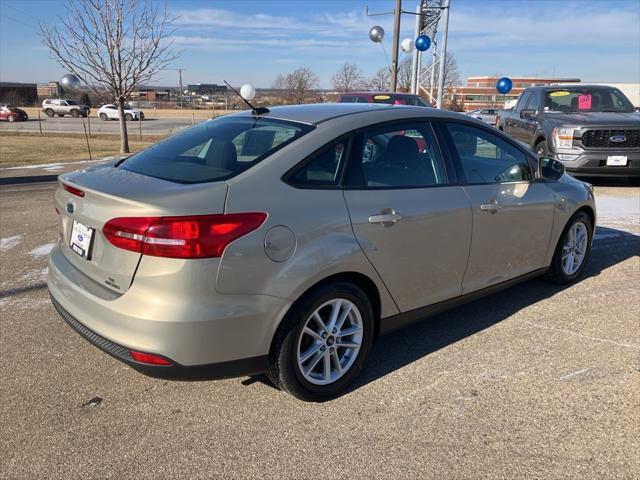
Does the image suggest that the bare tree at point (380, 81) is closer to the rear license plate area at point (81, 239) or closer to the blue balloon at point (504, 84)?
the blue balloon at point (504, 84)

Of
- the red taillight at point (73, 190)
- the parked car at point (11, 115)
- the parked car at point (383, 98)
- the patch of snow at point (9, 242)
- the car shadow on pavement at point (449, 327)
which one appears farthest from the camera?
the parked car at point (11, 115)

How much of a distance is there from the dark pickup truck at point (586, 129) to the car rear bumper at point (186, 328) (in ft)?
28.2

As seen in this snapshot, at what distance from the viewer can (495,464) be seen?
99.7 inches

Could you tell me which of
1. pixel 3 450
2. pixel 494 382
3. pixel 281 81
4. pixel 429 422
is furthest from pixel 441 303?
pixel 281 81

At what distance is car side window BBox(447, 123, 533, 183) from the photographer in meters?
3.74

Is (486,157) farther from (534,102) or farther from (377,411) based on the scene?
(534,102)

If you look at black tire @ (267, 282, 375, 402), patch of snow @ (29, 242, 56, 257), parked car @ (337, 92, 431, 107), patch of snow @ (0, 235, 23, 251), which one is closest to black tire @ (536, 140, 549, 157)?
parked car @ (337, 92, 431, 107)

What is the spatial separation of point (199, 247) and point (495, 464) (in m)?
1.73

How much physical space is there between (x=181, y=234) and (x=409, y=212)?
1.42m

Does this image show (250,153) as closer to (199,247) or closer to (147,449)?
(199,247)

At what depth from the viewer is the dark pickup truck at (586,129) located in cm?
948

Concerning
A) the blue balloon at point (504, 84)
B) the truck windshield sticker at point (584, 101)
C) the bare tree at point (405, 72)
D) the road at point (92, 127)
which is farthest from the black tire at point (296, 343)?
the bare tree at point (405, 72)

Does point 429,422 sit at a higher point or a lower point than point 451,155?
lower

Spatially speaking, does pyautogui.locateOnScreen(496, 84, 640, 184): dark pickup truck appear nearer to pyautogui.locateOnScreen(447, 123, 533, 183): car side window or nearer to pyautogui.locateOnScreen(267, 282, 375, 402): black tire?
pyautogui.locateOnScreen(447, 123, 533, 183): car side window
